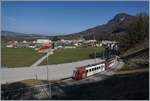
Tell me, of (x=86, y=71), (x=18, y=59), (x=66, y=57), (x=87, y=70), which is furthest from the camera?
(x=66, y=57)

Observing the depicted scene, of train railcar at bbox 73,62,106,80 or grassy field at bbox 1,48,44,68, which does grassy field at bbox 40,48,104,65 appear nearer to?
grassy field at bbox 1,48,44,68

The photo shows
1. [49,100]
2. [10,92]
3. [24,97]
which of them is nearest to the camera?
[49,100]

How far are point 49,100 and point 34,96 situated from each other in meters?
3.25

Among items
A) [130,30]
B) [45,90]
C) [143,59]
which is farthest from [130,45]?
[45,90]

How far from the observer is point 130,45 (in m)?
68.8

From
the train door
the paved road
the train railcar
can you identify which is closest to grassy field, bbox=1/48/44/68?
the paved road

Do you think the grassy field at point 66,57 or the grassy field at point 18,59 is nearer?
the grassy field at point 18,59

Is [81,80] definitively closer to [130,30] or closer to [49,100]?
[49,100]

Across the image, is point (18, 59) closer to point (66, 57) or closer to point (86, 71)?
point (66, 57)

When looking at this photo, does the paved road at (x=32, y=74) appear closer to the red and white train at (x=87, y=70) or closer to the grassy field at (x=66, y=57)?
the red and white train at (x=87, y=70)

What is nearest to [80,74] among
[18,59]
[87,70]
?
[87,70]

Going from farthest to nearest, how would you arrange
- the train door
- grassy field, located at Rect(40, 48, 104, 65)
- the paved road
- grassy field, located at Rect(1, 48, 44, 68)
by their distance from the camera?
grassy field, located at Rect(40, 48, 104, 65), grassy field, located at Rect(1, 48, 44, 68), the paved road, the train door

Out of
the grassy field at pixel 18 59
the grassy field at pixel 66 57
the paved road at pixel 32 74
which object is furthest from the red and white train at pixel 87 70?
the grassy field at pixel 66 57

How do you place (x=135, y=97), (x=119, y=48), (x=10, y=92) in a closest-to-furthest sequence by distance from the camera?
Result: (x=135, y=97), (x=10, y=92), (x=119, y=48)
